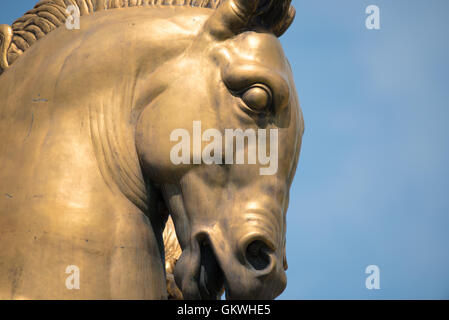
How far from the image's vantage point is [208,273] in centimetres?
166

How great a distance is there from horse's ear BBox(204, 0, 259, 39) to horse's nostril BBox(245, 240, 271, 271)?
53 centimetres

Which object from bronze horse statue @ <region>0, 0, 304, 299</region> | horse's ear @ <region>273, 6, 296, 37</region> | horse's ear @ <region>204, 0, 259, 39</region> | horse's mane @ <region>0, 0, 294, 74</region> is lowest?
bronze horse statue @ <region>0, 0, 304, 299</region>

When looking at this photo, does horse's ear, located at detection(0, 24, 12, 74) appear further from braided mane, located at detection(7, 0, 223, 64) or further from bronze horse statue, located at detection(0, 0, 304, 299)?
bronze horse statue, located at detection(0, 0, 304, 299)

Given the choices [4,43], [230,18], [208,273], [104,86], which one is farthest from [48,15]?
[208,273]

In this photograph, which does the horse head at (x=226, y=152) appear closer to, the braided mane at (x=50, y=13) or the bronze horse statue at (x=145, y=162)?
the bronze horse statue at (x=145, y=162)

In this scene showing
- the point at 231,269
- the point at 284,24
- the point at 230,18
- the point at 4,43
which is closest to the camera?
the point at 231,269

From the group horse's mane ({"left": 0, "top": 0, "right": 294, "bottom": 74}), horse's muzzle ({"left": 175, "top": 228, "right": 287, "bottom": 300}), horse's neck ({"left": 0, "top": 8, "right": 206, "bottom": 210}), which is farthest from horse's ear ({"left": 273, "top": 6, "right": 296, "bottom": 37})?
horse's muzzle ({"left": 175, "top": 228, "right": 287, "bottom": 300})

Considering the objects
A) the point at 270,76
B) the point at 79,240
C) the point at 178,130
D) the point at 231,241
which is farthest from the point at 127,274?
the point at 270,76

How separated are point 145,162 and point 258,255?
0.36 m

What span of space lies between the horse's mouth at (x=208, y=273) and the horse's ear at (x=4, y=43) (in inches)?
31.5

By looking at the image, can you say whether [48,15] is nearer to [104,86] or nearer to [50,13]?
[50,13]

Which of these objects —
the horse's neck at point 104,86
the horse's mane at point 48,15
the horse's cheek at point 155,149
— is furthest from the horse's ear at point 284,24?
the horse's cheek at point 155,149

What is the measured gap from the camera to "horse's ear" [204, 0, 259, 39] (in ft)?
5.65

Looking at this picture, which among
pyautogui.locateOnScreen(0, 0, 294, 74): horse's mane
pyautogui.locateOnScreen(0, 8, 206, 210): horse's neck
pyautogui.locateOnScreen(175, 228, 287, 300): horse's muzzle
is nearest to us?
pyautogui.locateOnScreen(175, 228, 287, 300): horse's muzzle
